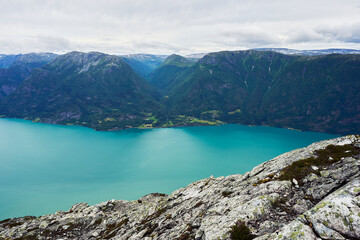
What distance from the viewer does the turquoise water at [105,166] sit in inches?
3836

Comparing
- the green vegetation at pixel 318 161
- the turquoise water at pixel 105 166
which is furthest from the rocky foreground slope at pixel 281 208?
the turquoise water at pixel 105 166

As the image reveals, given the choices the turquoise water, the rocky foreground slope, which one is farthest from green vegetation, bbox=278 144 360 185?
the turquoise water

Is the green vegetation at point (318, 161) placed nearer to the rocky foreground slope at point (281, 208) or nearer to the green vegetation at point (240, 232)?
the rocky foreground slope at point (281, 208)

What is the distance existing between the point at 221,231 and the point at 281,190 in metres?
7.41

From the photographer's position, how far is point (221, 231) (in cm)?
1653

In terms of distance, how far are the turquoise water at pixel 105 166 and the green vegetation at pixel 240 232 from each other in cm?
8791

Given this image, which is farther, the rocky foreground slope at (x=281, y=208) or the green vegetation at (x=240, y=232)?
the green vegetation at (x=240, y=232)

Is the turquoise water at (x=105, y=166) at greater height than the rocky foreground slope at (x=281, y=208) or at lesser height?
lesser

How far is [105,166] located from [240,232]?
445 feet

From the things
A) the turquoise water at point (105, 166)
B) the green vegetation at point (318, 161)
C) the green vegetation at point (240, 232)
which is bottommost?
the turquoise water at point (105, 166)

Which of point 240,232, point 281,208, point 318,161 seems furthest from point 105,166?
point 281,208

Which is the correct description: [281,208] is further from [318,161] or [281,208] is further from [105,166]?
[105,166]

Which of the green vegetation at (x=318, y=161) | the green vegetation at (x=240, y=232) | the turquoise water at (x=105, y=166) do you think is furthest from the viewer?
the turquoise water at (x=105, y=166)

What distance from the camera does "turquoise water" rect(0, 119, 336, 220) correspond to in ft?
320
